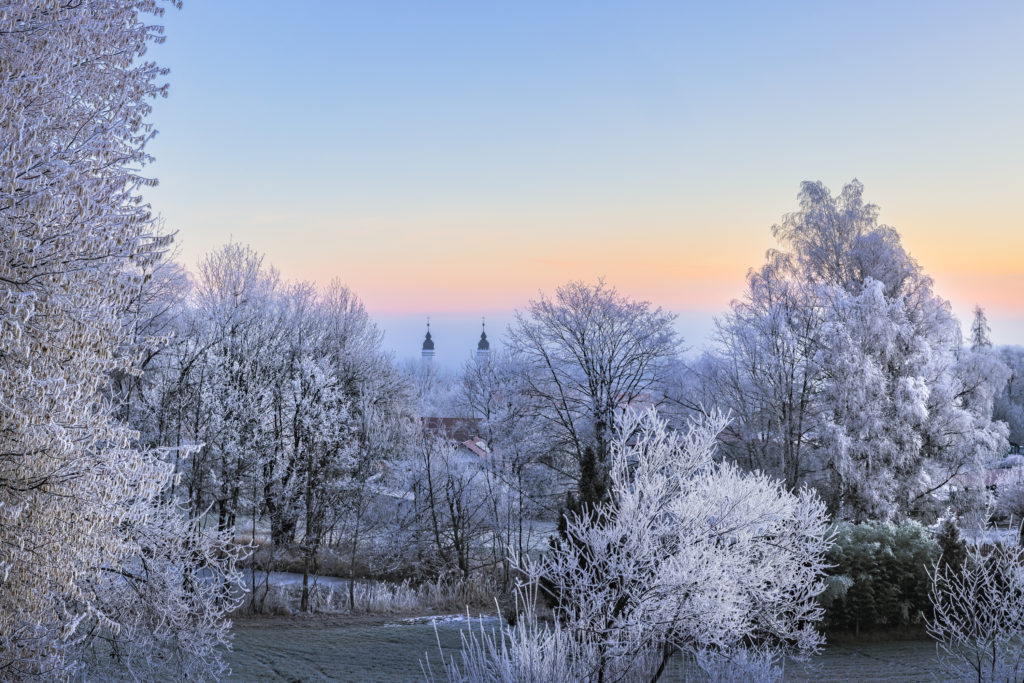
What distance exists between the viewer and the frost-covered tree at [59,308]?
7074 mm

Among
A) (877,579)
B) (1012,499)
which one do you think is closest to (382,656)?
(877,579)

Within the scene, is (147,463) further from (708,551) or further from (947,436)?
(947,436)

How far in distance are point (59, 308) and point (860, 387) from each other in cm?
2379

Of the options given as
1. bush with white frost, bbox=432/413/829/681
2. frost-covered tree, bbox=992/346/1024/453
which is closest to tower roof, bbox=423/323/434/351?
frost-covered tree, bbox=992/346/1024/453

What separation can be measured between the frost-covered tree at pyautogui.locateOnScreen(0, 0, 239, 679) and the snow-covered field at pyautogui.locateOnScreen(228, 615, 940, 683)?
220 inches

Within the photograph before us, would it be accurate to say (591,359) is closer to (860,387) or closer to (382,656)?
(860,387)

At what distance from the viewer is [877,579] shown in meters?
16.4

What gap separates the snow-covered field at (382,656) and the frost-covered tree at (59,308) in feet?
18.3

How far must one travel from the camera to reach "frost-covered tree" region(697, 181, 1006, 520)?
25266mm

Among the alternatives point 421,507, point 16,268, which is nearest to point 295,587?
point 421,507

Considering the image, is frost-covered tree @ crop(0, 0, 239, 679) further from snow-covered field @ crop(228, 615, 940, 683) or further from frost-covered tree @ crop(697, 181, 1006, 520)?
frost-covered tree @ crop(697, 181, 1006, 520)

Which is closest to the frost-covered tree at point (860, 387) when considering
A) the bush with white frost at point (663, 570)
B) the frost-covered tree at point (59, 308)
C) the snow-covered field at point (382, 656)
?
the snow-covered field at point (382, 656)

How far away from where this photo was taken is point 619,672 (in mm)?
9297

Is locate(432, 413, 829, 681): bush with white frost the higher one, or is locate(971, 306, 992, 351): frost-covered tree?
locate(971, 306, 992, 351): frost-covered tree
